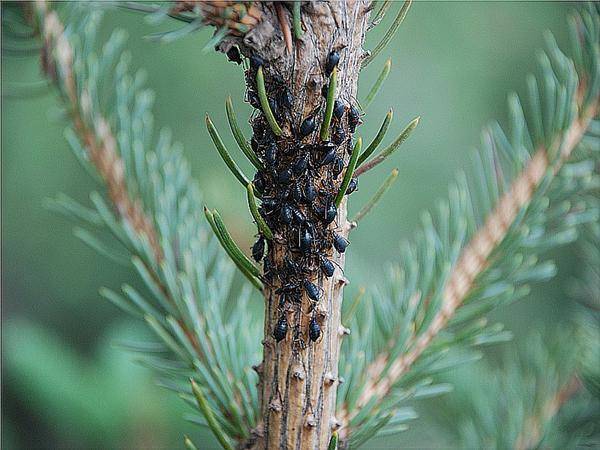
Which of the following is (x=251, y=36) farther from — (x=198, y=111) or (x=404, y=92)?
(x=404, y=92)

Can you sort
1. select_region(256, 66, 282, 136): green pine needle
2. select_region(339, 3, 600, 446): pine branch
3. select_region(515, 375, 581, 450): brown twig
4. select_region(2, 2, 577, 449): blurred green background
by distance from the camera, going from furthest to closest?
select_region(2, 2, 577, 449): blurred green background, select_region(515, 375, 581, 450): brown twig, select_region(339, 3, 600, 446): pine branch, select_region(256, 66, 282, 136): green pine needle

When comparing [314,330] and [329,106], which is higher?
[329,106]

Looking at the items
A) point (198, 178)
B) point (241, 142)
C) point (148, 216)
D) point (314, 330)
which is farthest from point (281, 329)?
point (198, 178)

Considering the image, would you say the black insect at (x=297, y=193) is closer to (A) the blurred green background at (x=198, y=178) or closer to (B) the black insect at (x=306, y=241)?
(B) the black insect at (x=306, y=241)

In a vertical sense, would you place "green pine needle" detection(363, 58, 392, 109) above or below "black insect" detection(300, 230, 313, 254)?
above

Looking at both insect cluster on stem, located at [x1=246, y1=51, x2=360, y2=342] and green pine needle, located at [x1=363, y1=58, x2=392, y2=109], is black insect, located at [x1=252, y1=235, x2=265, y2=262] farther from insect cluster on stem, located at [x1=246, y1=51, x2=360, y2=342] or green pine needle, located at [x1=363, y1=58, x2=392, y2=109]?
green pine needle, located at [x1=363, y1=58, x2=392, y2=109]

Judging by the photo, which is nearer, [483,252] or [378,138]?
[378,138]

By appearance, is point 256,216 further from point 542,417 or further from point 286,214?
point 542,417

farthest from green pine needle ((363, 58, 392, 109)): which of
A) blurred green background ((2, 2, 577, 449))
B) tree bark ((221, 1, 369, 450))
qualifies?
blurred green background ((2, 2, 577, 449))
